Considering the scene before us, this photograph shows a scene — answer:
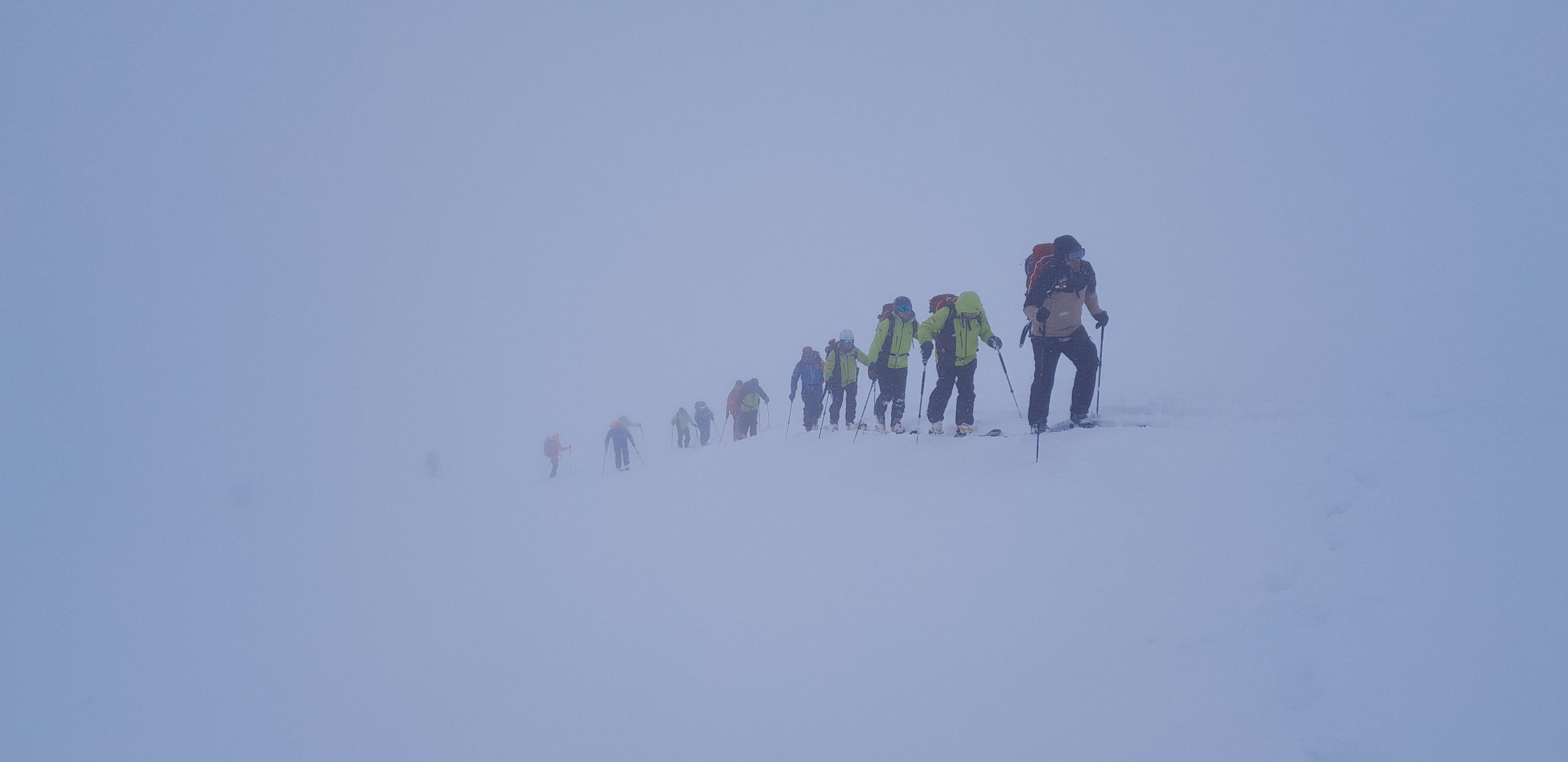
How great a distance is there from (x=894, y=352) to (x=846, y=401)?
208 cm

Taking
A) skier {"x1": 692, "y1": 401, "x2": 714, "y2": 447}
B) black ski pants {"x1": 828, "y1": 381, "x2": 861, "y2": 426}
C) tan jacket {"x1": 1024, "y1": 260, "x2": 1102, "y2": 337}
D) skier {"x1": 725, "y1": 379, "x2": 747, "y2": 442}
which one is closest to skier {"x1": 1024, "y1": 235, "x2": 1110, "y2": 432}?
tan jacket {"x1": 1024, "y1": 260, "x2": 1102, "y2": 337}

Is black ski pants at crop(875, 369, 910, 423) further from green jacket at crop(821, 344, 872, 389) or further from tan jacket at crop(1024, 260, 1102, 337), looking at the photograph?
tan jacket at crop(1024, 260, 1102, 337)

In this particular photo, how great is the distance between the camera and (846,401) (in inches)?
457

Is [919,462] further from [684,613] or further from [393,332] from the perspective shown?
[393,332]

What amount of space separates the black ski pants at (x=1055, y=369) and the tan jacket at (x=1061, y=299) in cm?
10

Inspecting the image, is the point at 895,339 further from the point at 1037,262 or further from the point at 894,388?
the point at 1037,262

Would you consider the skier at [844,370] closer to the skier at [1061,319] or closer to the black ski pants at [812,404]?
the black ski pants at [812,404]

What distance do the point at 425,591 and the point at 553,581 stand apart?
2.16 meters

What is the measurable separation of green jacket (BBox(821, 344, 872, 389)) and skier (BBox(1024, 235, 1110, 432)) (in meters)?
4.26

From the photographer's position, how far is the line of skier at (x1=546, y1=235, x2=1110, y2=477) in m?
6.98

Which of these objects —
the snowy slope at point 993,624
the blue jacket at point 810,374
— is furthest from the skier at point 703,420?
the snowy slope at point 993,624

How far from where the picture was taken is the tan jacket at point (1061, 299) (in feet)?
22.7

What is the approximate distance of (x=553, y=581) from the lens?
7.05 meters

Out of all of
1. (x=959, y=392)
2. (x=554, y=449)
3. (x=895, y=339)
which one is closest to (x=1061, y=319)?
(x=959, y=392)
